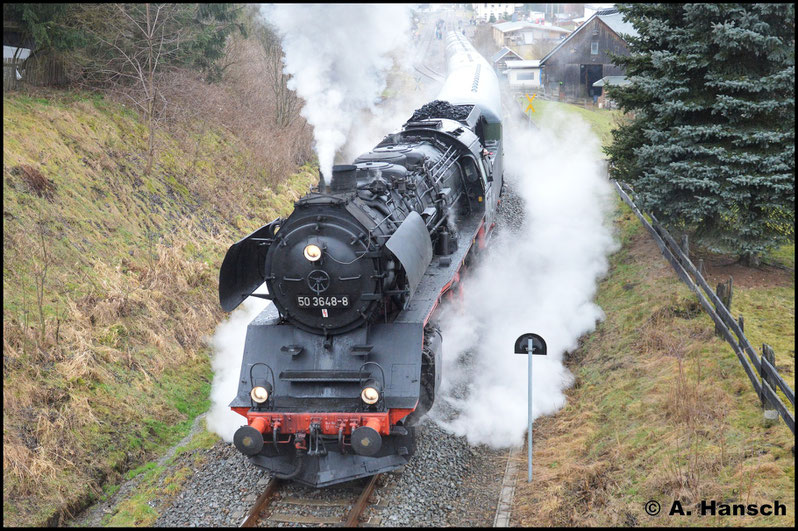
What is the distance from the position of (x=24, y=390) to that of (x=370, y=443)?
4729mm

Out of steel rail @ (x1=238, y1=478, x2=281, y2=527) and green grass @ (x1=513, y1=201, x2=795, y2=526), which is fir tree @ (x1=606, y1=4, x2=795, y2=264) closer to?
green grass @ (x1=513, y1=201, x2=795, y2=526)

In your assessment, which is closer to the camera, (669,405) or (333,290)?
(333,290)

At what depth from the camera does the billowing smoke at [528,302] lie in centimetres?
920

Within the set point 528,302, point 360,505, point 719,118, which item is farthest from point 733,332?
point 360,505

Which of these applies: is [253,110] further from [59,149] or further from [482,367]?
[482,367]

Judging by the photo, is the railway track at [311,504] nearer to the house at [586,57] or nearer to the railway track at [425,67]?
the house at [586,57]

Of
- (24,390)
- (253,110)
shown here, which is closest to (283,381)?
(24,390)

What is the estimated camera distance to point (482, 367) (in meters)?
10.4

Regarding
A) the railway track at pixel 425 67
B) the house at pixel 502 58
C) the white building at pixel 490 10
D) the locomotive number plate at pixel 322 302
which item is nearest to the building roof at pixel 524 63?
the house at pixel 502 58

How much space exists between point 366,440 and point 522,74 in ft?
92.6

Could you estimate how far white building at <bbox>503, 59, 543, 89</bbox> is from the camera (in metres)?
31.2

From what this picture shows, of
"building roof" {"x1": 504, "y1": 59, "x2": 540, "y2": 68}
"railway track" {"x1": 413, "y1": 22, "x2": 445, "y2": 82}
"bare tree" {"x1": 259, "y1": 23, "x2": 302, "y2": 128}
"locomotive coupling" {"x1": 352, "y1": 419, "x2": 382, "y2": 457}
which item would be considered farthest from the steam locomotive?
"building roof" {"x1": 504, "y1": 59, "x2": 540, "y2": 68}

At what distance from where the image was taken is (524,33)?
98.2 feet

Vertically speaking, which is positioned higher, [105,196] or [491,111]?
[491,111]
